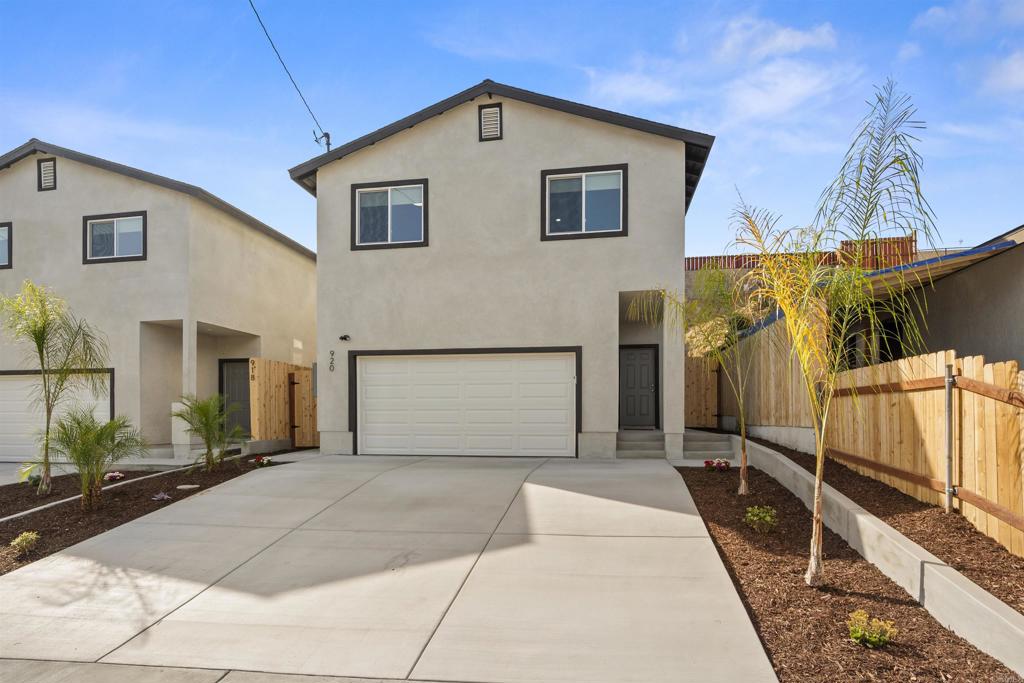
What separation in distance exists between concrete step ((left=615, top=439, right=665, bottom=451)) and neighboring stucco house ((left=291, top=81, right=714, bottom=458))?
1.5 inches

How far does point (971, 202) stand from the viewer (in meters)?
5.66

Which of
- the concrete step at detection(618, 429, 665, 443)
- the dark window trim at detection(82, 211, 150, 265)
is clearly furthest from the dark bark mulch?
the concrete step at detection(618, 429, 665, 443)

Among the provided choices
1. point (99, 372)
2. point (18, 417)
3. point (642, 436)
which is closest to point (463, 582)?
point (642, 436)

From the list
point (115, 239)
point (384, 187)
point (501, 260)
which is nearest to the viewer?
point (501, 260)

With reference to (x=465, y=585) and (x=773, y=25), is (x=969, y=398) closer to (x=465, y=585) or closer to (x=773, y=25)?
(x=465, y=585)

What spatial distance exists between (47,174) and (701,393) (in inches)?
646

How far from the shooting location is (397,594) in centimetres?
502

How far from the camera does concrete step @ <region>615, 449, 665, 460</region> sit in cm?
1117

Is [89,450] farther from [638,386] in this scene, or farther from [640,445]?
[638,386]

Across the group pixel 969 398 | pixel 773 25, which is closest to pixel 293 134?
pixel 773 25

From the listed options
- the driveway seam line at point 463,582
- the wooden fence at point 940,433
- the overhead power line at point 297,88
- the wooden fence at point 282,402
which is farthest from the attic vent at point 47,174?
the wooden fence at point 940,433

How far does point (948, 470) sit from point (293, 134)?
14175mm

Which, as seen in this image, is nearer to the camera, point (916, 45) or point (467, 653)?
point (467, 653)

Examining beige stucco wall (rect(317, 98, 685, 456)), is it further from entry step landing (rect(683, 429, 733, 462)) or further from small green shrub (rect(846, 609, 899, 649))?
small green shrub (rect(846, 609, 899, 649))
